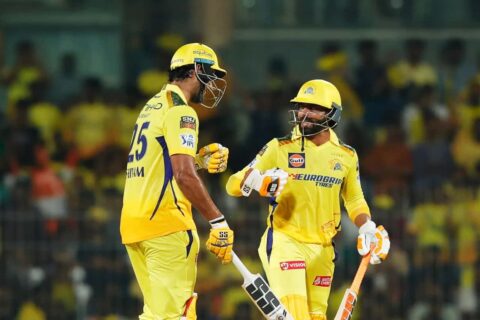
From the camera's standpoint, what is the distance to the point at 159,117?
9.33 m

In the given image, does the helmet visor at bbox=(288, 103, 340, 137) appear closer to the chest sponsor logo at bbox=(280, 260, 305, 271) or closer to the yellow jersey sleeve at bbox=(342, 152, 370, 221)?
the yellow jersey sleeve at bbox=(342, 152, 370, 221)

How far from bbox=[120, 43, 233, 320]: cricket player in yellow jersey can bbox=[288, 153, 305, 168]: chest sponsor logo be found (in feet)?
3.92

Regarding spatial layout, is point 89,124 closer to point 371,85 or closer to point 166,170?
point 371,85

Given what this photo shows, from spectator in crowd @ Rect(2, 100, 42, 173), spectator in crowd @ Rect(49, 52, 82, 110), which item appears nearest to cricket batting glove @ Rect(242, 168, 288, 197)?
spectator in crowd @ Rect(2, 100, 42, 173)

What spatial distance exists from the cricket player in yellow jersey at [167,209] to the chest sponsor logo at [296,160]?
119cm

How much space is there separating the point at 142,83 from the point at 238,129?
1.50m

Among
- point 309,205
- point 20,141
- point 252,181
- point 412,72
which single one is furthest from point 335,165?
point 412,72

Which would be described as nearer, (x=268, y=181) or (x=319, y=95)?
(x=268, y=181)

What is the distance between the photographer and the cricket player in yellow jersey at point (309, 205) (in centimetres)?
1029

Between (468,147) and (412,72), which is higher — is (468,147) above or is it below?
below

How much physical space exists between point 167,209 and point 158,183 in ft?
0.60

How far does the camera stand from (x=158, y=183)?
929 centimetres

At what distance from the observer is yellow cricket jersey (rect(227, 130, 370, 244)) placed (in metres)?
10.3

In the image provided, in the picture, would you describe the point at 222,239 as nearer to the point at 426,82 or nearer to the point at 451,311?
the point at 451,311
